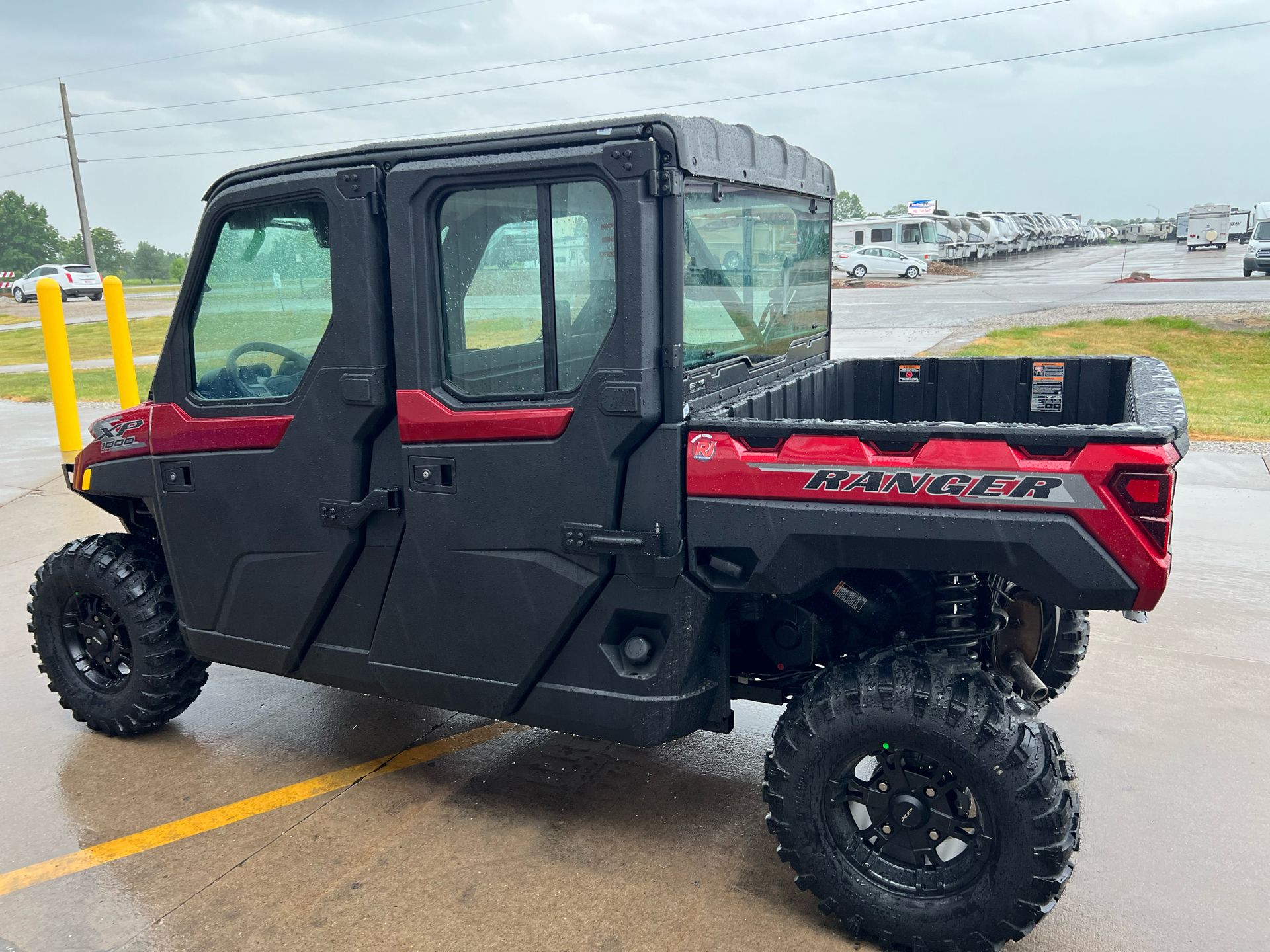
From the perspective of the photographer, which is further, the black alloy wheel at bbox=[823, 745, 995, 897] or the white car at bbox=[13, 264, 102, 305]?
the white car at bbox=[13, 264, 102, 305]

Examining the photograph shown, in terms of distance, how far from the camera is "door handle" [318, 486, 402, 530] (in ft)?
11.2

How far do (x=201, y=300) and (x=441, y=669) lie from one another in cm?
152

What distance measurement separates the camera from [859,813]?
121 inches

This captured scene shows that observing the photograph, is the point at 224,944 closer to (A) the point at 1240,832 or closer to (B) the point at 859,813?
(B) the point at 859,813

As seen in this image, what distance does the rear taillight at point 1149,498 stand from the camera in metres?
2.56

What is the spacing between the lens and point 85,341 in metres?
22.5

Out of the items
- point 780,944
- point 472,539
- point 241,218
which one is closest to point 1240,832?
point 780,944

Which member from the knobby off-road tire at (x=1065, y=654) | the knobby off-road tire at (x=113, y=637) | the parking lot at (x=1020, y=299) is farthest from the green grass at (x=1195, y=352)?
the knobby off-road tire at (x=113, y=637)

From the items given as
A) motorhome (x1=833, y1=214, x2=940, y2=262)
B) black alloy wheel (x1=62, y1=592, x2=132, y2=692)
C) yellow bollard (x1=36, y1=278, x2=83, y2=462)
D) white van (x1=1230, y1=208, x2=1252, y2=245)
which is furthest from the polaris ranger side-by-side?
white van (x1=1230, y1=208, x2=1252, y2=245)

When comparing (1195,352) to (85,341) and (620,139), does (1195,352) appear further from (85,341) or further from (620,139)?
(85,341)

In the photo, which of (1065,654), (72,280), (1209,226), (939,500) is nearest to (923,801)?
(939,500)

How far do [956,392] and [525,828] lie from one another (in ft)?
8.26

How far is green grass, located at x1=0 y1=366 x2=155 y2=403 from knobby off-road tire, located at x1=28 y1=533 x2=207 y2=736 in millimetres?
9704

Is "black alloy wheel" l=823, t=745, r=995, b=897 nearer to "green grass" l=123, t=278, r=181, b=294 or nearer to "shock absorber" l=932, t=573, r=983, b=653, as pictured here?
"shock absorber" l=932, t=573, r=983, b=653
